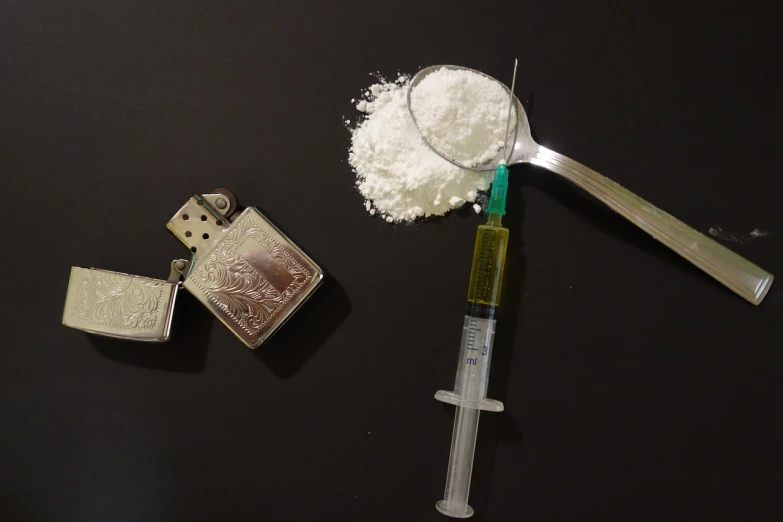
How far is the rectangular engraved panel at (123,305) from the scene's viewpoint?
2.45ft

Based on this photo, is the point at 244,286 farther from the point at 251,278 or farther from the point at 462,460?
the point at 462,460

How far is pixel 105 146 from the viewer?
792mm

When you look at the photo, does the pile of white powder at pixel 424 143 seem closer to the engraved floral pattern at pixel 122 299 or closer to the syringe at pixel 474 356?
the syringe at pixel 474 356

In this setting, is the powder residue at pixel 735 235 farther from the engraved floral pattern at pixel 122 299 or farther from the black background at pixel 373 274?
the engraved floral pattern at pixel 122 299

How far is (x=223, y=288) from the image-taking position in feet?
2.43

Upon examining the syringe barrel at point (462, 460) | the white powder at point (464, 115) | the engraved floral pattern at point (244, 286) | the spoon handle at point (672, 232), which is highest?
the white powder at point (464, 115)

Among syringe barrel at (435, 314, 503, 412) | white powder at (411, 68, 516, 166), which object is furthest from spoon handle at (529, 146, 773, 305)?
syringe barrel at (435, 314, 503, 412)

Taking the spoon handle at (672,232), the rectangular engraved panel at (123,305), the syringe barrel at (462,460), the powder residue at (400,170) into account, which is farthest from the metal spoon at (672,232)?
the rectangular engraved panel at (123,305)

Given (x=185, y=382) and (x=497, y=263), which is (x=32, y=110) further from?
(x=497, y=263)

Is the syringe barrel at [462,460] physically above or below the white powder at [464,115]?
below

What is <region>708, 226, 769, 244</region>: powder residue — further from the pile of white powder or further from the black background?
the pile of white powder

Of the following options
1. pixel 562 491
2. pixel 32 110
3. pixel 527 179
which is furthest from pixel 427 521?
pixel 32 110

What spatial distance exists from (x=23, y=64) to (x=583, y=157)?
0.83m

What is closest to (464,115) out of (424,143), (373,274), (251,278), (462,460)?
(424,143)
